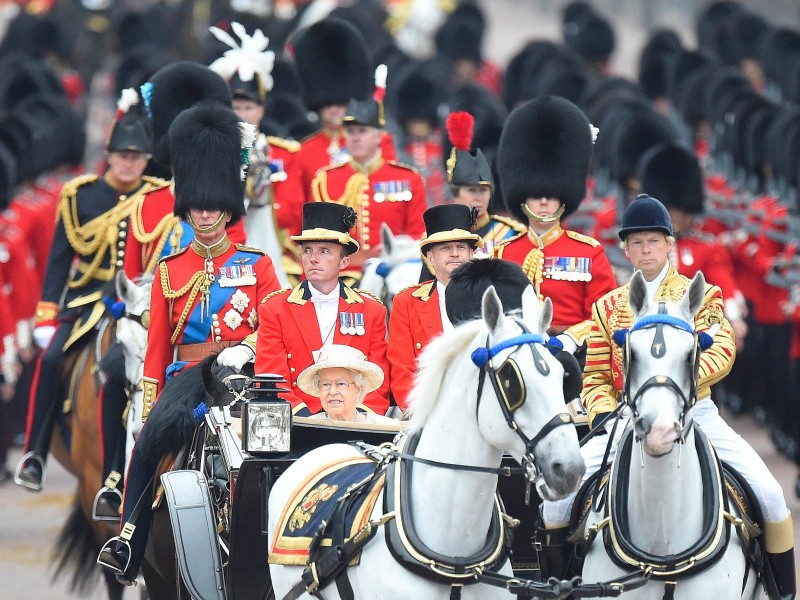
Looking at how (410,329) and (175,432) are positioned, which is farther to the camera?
(175,432)

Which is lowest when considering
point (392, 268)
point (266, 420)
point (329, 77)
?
point (266, 420)

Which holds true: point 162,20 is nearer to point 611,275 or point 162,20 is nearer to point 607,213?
point 607,213

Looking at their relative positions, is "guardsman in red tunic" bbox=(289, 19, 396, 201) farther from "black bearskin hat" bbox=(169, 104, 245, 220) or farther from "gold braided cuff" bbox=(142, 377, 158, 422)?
"gold braided cuff" bbox=(142, 377, 158, 422)

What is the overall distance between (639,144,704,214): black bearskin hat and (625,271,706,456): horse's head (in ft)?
16.0

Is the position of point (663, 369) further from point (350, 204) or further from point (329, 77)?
point (329, 77)

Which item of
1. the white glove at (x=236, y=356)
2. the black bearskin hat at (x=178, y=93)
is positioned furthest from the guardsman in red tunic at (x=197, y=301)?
the black bearskin hat at (x=178, y=93)

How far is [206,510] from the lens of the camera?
7.36 meters

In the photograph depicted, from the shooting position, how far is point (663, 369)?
6.48 metres

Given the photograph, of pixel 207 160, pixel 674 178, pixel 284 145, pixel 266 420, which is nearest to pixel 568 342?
pixel 266 420

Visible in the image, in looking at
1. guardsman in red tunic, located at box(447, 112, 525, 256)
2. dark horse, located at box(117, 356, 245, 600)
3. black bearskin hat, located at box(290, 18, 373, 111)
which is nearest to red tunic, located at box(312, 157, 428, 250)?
guardsman in red tunic, located at box(447, 112, 525, 256)

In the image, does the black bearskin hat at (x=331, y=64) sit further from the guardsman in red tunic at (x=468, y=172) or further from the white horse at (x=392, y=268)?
the guardsman in red tunic at (x=468, y=172)

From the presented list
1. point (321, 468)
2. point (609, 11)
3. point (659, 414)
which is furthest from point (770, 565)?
point (609, 11)

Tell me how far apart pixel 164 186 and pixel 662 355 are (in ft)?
12.6

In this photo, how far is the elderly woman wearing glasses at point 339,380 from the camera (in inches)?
287
